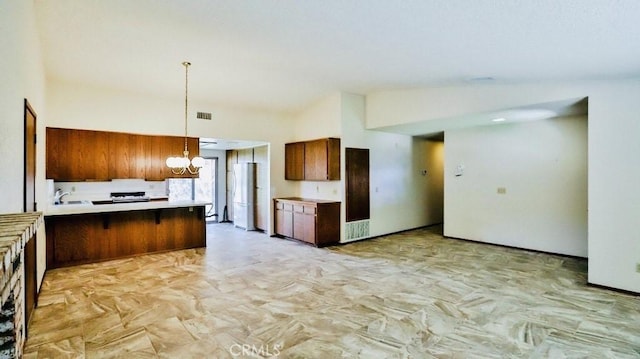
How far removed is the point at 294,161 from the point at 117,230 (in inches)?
145

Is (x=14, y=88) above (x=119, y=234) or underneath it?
above

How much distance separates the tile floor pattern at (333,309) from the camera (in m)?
2.72

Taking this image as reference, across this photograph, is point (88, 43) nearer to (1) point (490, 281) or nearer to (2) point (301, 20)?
(2) point (301, 20)

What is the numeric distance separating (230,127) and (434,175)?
216 inches

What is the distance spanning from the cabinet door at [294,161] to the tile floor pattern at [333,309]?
2.33m

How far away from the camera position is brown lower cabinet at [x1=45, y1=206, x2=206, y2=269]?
498 cm

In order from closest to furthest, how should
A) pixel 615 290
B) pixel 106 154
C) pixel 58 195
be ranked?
pixel 615 290 → pixel 106 154 → pixel 58 195

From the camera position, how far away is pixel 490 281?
4387mm

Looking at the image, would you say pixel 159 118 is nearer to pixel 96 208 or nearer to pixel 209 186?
pixel 96 208

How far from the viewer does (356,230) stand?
697 centimetres

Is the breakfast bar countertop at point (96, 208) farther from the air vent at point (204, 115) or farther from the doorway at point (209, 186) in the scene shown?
the doorway at point (209, 186)

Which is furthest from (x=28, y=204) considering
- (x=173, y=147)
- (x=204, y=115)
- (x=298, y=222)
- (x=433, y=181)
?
(x=433, y=181)

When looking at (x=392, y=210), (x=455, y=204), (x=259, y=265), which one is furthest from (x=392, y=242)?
(x=259, y=265)

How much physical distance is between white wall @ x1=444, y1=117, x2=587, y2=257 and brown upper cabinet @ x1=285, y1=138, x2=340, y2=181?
2613 millimetres
